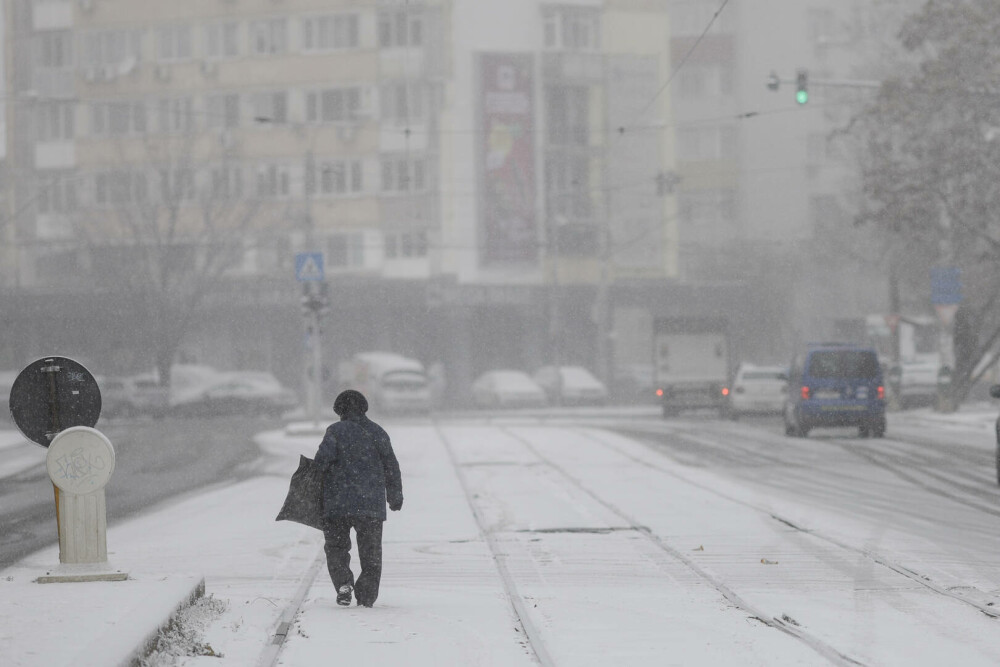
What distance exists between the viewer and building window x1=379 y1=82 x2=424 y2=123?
6506cm

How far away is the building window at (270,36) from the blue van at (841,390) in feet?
131

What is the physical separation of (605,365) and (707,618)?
58.3m

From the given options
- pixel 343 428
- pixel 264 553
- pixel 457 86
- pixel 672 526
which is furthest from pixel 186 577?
pixel 457 86

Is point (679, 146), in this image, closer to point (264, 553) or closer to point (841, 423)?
point (841, 423)

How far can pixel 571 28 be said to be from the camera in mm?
68750

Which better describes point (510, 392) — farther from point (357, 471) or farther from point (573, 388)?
point (357, 471)

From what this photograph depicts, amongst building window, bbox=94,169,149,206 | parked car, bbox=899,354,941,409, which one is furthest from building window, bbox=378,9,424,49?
parked car, bbox=899,354,941,409

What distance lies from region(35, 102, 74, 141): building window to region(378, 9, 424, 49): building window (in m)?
13.7

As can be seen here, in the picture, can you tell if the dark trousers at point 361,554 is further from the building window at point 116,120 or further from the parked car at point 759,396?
the building window at point 116,120

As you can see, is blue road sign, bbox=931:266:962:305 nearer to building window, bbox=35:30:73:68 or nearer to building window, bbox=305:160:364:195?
building window, bbox=305:160:364:195

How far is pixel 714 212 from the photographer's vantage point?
77.2m

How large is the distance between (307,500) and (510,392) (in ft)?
156

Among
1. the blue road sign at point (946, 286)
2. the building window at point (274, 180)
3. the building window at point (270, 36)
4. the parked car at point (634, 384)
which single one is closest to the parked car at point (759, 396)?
the blue road sign at point (946, 286)

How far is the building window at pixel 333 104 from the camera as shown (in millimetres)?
65562
